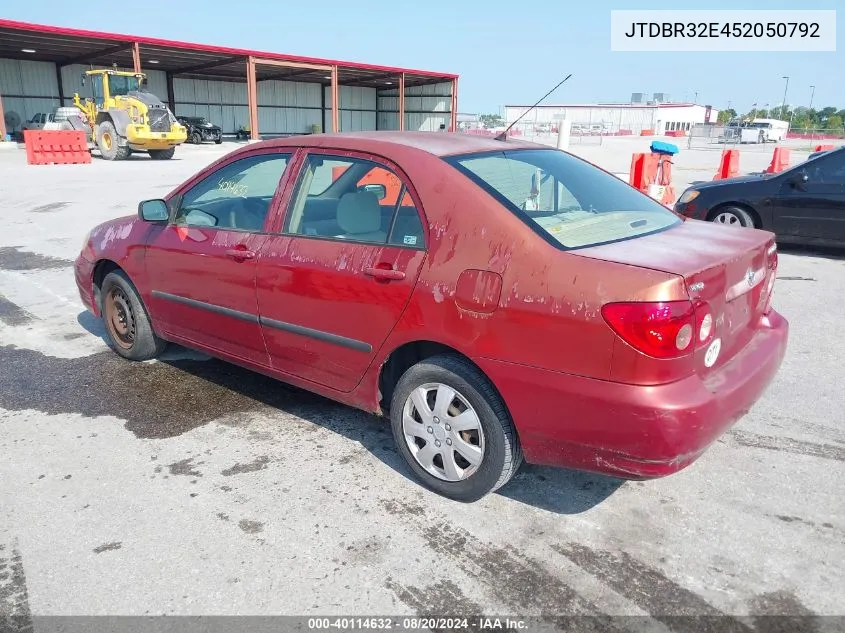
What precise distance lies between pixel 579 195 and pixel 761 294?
0.97 metres

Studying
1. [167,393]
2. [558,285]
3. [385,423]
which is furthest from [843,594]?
[167,393]

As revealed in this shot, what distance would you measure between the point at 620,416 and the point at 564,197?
1.27 meters

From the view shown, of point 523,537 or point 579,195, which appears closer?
point 523,537

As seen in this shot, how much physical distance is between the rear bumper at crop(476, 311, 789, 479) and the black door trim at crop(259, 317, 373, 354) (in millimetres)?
689

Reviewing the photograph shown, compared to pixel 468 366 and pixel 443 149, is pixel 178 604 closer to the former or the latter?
pixel 468 366

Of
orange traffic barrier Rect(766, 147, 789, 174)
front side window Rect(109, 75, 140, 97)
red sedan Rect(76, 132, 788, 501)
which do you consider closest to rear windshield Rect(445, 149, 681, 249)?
red sedan Rect(76, 132, 788, 501)

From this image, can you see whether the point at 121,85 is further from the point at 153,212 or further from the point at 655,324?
the point at 655,324

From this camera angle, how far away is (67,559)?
2629mm

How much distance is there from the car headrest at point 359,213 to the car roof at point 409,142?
236 mm

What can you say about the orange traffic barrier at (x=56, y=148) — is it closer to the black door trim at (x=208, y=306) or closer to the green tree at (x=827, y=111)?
the black door trim at (x=208, y=306)

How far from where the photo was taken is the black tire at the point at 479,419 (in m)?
2.78

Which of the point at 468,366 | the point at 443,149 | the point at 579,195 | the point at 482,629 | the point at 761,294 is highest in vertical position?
the point at 443,149

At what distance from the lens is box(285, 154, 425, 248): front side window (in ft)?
10.0

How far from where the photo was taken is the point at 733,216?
28.8 ft
